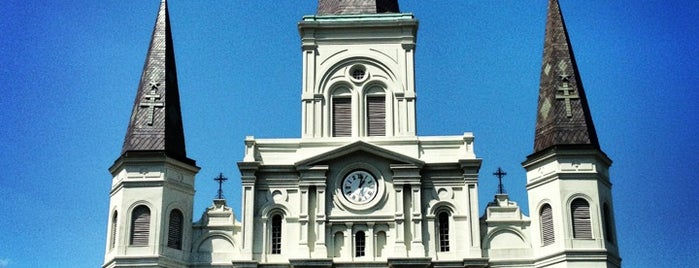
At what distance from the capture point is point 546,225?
3797cm

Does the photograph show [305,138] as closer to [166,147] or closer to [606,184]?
[166,147]

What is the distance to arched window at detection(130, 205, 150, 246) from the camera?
37625mm

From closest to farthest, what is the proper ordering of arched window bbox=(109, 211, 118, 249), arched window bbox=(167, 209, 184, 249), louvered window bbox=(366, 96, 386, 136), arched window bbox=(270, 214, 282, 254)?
arched window bbox=(109, 211, 118, 249), arched window bbox=(167, 209, 184, 249), arched window bbox=(270, 214, 282, 254), louvered window bbox=(366, 96, 386, 136)

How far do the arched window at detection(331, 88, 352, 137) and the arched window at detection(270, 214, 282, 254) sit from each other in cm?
441

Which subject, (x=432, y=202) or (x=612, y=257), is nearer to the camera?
(x=612, y=257)

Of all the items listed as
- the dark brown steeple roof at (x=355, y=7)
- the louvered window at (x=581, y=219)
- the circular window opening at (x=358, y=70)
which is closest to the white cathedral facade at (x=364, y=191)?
the louvered window at (x=581, y=219)

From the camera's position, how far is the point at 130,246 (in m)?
37.4

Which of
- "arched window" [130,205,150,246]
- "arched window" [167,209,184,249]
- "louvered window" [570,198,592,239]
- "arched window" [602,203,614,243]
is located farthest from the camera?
"arched window" [167,209,184,249]

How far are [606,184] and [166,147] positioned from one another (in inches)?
693

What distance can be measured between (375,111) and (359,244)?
Answer: 6.08 meters

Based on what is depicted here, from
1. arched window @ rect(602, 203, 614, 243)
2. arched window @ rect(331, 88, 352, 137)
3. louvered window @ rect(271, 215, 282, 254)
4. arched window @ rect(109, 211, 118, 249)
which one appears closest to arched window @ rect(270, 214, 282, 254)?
louvered window @ rect(271, 215, 282, 254)

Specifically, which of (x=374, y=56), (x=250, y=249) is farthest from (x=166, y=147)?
(x=374, y=56)

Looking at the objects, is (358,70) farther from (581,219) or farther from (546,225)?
(581,219)

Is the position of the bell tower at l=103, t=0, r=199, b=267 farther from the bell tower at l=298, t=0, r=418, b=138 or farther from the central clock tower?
the bell tower at l=298, t=0, r=418, b=138
